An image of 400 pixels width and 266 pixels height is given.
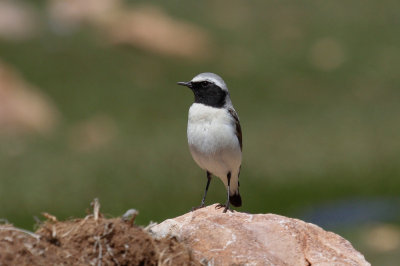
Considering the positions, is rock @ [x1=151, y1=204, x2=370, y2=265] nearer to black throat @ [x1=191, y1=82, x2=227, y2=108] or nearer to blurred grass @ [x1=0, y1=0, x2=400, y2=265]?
black throat @ [x1=191, y1=82, x2=227, y2=108]

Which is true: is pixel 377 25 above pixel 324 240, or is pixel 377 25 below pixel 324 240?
above

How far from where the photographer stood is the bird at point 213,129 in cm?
1186

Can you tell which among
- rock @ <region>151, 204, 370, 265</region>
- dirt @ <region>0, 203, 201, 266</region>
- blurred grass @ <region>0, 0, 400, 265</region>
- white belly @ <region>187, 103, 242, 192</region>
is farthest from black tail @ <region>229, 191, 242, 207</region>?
blurred grass @ <region>0, 0, 400, 265</region>

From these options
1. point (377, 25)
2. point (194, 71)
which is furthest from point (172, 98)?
point (377, 25)

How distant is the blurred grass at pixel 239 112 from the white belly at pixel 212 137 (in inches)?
556

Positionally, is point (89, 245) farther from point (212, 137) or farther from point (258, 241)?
point (212, 137)

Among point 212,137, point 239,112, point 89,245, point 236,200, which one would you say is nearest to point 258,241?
point 89,245

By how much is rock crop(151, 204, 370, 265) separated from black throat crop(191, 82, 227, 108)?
9.46 ft

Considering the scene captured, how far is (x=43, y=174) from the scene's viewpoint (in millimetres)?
31578

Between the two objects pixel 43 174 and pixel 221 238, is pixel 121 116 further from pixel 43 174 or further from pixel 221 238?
pixel 221 238

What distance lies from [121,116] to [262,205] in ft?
38.8

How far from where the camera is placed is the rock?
8312 mm

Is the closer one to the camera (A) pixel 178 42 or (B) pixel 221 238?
(B) pixel 221 238

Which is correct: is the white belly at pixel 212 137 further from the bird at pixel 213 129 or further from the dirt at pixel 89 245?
the dirt at pixel 89 245
